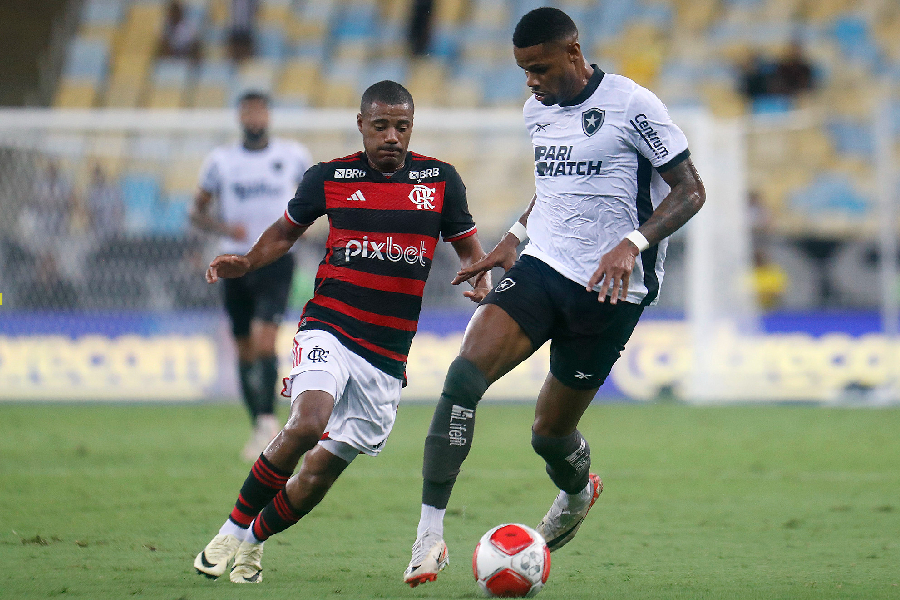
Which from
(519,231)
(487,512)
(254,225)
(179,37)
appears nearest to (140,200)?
(254,225)


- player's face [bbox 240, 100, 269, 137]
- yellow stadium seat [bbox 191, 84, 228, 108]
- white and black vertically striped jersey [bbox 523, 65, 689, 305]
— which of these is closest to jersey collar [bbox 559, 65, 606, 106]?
white and black vertically striped jersey [bbox 523, 65, 689, 305]

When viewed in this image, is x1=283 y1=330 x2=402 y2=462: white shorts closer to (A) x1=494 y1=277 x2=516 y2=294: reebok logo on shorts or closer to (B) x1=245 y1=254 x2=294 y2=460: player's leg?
(A) x1=494 y1=277 x2=516 y2=294: reebok logo on shorts

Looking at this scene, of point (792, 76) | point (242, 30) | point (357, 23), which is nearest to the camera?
point (792, 76)

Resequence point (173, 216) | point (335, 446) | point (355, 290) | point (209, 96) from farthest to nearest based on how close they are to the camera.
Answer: point (209, 96)
point (173, 216)
point (355, 290)
point (335, 446)

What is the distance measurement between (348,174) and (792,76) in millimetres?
15077

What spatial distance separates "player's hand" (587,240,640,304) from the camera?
449 cm

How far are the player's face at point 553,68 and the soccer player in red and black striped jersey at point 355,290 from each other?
1.65 ft

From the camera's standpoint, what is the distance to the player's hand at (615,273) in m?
4.49

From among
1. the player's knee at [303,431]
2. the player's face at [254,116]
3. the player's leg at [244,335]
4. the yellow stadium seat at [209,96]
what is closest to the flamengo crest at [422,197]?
the player's knee at [303,431]

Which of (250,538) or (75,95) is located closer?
(250,538)

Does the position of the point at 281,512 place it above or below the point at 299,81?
below

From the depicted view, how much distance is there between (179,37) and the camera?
20.3 m

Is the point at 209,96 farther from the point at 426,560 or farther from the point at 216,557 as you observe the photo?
the point at 426,560

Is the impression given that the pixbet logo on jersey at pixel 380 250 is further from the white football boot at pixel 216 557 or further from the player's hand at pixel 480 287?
the white football boot at pixel 216 557
